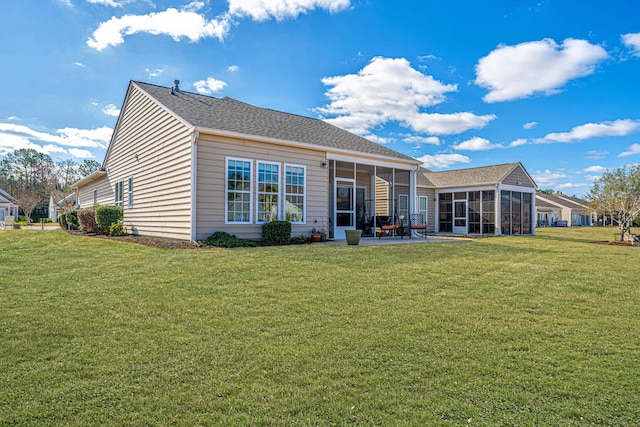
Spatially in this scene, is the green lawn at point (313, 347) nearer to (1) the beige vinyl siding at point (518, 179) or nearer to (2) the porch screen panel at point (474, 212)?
(2) the porch screen panel at point (474, 212)

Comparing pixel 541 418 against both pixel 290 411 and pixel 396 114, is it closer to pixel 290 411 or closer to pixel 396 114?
pixel 290 411

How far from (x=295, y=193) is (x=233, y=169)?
239cm

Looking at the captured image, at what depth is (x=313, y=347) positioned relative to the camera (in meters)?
3.35

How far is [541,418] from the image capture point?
2.30 meters

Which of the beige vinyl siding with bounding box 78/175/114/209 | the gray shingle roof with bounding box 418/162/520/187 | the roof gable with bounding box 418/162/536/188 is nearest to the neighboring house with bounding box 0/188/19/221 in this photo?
the beige vinyl siding with bounding box 78/175/114/209

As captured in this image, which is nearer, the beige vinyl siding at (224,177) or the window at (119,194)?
the beige vinyl siding at (224,177)

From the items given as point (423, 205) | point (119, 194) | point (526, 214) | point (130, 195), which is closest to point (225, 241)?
point (130, 195)

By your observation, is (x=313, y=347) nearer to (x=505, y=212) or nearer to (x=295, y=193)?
(x=295, y=193)

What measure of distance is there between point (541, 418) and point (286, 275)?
4469 millimetres

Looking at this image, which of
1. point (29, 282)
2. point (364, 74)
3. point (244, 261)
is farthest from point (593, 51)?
point (29, 282)

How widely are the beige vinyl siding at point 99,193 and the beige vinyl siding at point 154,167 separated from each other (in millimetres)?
→ 1838

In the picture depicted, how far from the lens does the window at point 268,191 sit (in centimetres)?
1169

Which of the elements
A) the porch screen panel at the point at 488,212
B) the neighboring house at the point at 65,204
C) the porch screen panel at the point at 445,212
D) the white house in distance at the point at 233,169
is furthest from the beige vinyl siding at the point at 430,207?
the neighboring house at the point at 65,204

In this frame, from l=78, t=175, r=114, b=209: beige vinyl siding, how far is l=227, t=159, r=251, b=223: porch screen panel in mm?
10755
